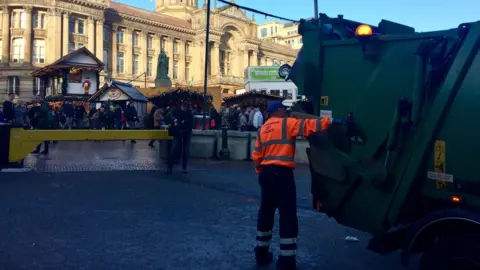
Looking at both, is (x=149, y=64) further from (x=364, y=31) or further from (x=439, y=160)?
(x=439, y=160)

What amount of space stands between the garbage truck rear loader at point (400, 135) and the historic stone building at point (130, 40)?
46.4 meters

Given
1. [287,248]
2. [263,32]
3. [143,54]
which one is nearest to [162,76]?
[287,248]

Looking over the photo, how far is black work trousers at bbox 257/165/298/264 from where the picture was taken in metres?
4.14

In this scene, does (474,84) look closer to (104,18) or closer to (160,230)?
(160,230)

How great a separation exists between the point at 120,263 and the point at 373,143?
2520mm

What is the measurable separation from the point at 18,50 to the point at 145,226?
2221 inches

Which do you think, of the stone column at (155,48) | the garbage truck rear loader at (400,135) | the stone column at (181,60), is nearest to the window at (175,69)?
the stone column at (181,60)

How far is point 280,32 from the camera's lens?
135 m

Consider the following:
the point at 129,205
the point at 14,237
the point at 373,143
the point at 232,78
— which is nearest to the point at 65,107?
the point at 129,205

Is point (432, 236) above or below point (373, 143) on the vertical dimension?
below

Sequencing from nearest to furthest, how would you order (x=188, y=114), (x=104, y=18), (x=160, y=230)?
(x=160, y=230), (x=188, y=114), (x=104, y=18)

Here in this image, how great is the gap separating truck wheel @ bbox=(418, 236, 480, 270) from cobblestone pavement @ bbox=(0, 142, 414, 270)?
115cm

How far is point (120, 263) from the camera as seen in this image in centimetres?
429

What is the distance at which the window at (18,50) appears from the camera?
54812mm
